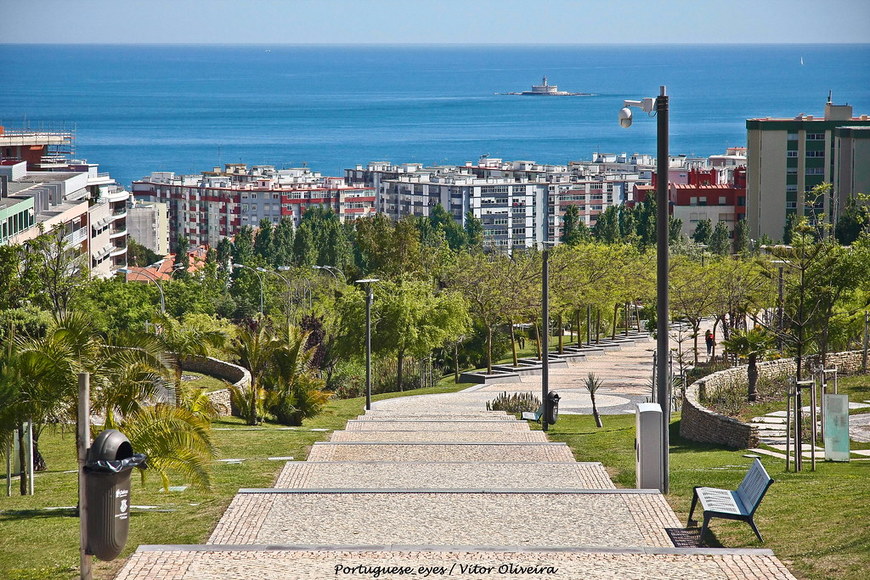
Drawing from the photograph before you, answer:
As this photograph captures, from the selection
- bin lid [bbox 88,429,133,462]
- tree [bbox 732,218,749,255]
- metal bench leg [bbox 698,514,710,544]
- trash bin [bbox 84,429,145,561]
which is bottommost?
metal bench leg [bbox 698,514,710,544]

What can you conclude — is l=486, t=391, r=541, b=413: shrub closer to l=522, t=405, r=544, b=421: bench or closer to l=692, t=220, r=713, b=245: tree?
l=522, t=405, r=544, b=421: bench

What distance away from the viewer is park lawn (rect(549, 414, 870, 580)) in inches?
404

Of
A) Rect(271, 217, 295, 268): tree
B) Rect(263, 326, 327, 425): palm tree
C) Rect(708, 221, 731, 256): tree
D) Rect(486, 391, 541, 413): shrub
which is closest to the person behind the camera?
Rect(263, 326, 327, 425): palm tree

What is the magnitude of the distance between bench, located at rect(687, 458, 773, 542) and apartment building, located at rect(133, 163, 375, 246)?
171690 millimetres

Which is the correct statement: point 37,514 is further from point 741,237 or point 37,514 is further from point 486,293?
point 741,237

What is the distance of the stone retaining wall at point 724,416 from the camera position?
64.1 feet

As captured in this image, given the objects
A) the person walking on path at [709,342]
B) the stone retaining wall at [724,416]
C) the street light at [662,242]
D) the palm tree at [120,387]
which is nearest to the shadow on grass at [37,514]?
the palm tree at [120,387]

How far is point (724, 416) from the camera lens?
20.1 meters

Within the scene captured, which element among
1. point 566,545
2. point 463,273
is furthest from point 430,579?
point 463,273

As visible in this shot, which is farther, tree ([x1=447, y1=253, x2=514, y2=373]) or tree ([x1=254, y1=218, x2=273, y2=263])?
tree ([x1=254, y1=218, x2=273, y2=263])

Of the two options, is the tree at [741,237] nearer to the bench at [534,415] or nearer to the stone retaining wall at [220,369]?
the stone retaining wall at [220,369]

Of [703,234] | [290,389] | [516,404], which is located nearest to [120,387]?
[290,389]

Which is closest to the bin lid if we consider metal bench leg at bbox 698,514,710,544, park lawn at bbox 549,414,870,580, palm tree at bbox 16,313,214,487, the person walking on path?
palm tree at bbox 16,313,214,487

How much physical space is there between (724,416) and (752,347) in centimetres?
370
